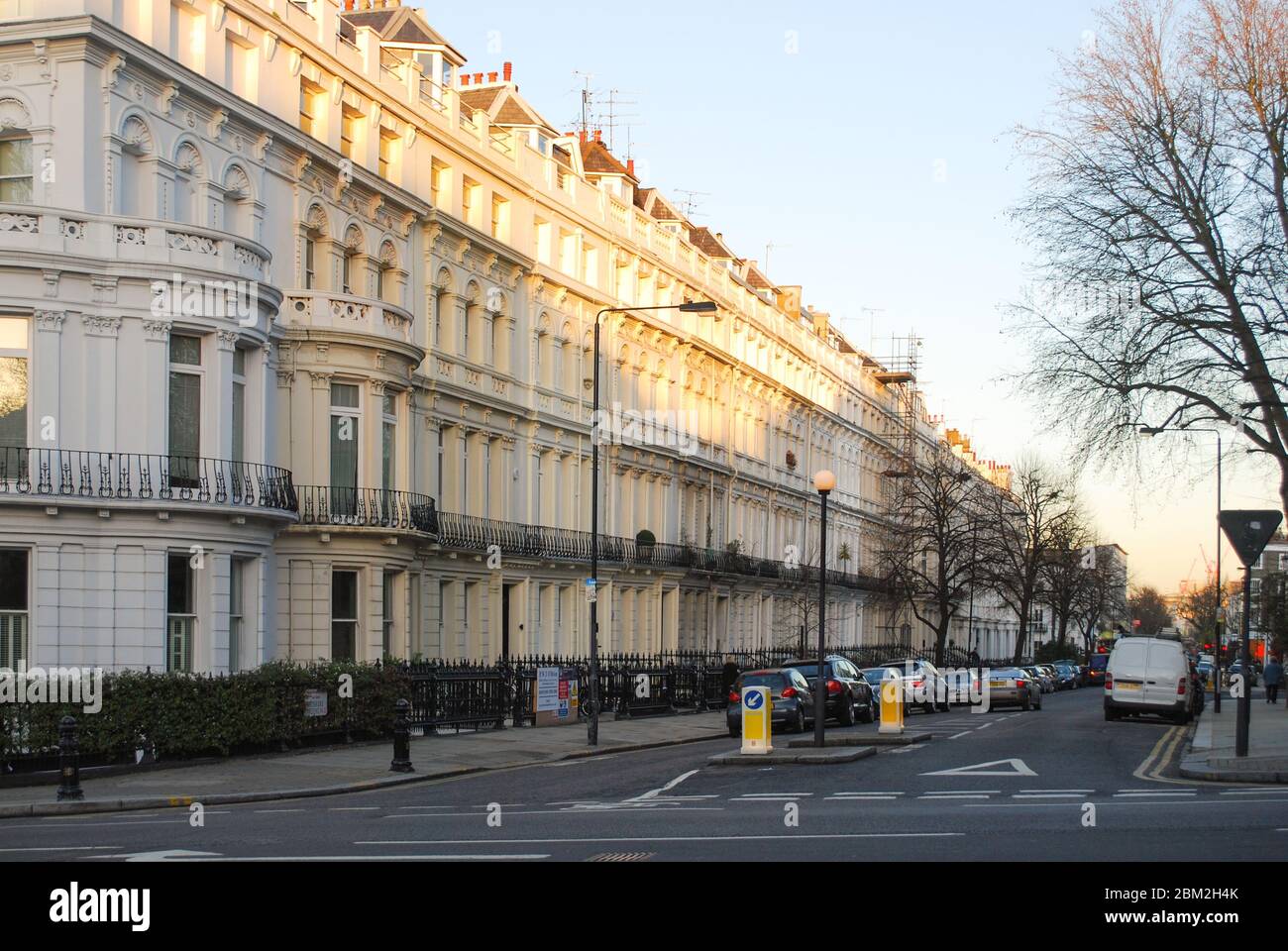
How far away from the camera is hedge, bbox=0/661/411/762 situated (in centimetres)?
2330

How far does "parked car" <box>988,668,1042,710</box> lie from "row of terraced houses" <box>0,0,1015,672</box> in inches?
498

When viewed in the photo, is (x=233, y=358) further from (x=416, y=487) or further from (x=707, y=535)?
(x=707, y=535)

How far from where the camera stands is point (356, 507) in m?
34.3

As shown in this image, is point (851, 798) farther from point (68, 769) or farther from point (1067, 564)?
point (1067, 564)

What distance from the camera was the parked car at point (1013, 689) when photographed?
159ft

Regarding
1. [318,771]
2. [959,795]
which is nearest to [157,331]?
[318,771]

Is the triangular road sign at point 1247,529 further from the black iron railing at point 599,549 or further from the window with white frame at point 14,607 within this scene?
the black iron railing at point 599,549

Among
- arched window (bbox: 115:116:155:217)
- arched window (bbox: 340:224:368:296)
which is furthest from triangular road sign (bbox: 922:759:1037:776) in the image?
arched window (bbox: 340:224:368:296)

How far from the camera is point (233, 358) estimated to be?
97.6 feet

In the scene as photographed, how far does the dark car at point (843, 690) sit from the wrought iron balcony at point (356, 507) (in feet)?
31.8

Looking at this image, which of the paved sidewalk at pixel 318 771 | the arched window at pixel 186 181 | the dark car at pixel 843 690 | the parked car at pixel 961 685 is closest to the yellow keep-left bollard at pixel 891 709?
the dark car at pixel 843 690

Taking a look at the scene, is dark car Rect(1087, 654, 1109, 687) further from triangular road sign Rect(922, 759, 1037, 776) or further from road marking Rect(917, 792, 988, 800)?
road marking Rect(917, 792, 988, 800)

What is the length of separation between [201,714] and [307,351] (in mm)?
10408
